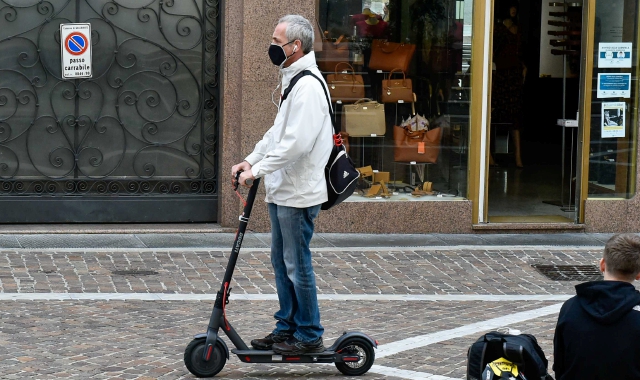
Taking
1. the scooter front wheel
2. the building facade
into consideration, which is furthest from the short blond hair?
the building facade

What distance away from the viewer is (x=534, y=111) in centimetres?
1638

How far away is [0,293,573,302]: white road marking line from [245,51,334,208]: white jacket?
2250 mm

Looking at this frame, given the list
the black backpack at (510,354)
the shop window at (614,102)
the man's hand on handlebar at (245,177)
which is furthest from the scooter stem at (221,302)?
the shop window at (614,102)

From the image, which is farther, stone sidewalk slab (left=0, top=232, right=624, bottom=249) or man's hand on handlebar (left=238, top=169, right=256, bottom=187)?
stone sidewalk slab (left=0, top=232, right=624, bottom=249)

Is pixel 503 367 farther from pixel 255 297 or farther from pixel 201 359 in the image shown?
pixel 255 297

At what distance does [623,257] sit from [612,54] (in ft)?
26.0

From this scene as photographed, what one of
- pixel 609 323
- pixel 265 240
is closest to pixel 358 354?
pixel 609 323

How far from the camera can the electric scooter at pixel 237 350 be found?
611cm

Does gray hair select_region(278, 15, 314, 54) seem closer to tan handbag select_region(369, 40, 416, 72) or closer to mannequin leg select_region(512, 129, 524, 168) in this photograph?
tan handbag select_region(369, 40, 416, 72)

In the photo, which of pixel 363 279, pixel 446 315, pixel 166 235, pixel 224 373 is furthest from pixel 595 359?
pixel 166 235

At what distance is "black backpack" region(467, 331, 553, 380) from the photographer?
4.24 m

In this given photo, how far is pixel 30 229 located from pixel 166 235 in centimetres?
130

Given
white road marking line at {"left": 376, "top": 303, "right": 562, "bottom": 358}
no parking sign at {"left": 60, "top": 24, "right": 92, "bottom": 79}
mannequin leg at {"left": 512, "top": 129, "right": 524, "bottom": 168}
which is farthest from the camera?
mannequin leg at {"left": 512, "top": 129, "right": 524, "bottom": 168}

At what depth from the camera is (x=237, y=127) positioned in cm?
1105
